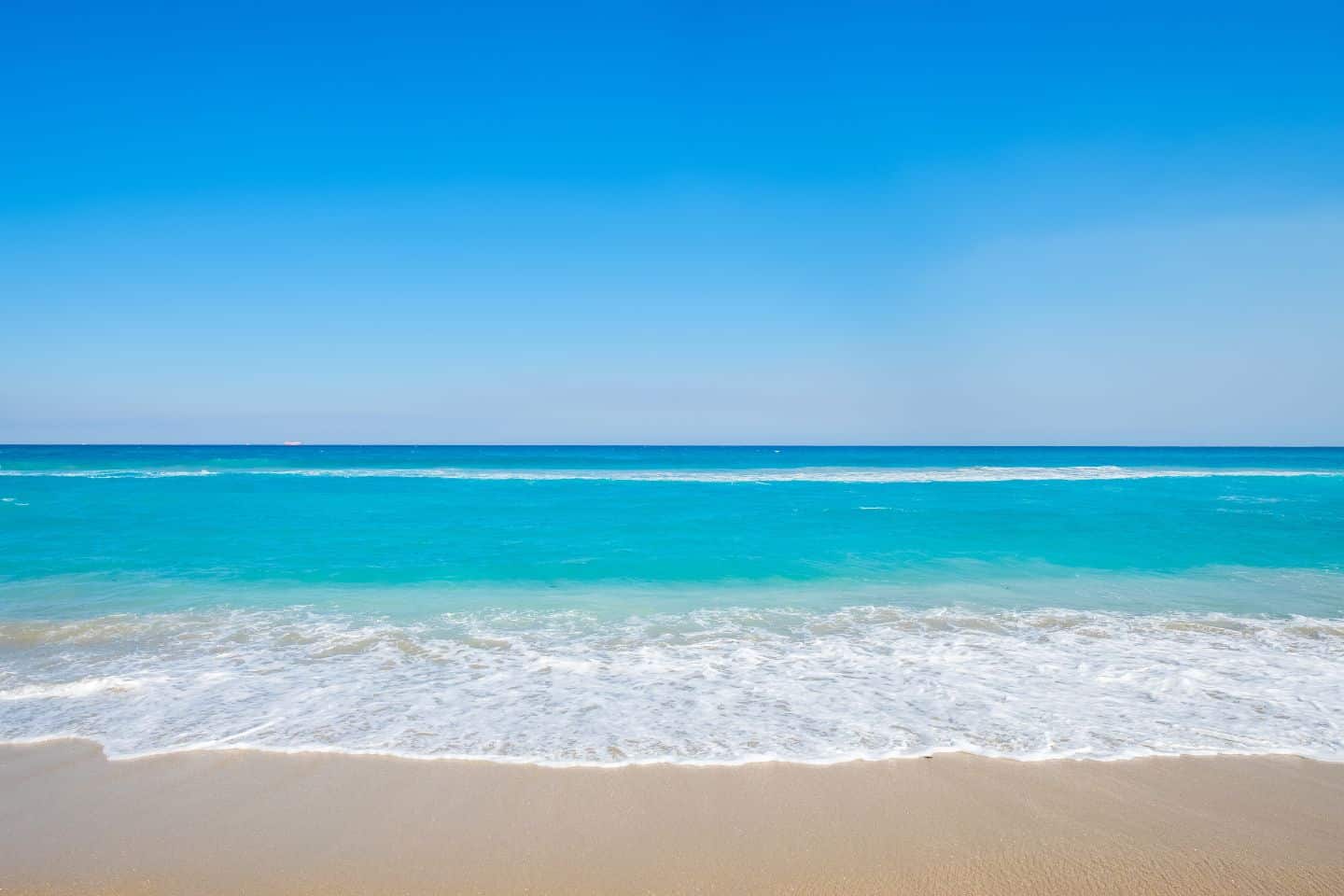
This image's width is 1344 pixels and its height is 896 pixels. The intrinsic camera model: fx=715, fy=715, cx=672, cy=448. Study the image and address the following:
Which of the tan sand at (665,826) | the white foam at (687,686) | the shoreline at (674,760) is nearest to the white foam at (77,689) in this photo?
the white foam at (687,686)

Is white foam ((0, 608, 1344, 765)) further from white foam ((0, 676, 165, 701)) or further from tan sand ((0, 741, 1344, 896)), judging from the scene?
tan sand ((0, 741, 1344, 896))

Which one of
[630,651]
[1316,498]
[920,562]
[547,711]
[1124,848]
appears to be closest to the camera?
[1124,848]

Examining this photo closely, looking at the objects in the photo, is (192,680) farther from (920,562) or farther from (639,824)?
(920,562)

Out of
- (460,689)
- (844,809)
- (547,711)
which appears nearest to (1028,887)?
(844,809)

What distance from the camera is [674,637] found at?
7.70m

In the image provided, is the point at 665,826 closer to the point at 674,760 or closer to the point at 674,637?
the point at 674,760

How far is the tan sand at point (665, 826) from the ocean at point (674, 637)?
29cm

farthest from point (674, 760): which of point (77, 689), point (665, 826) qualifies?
point (77, 689)

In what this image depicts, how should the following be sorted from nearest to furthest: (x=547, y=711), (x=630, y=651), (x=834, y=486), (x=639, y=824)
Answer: (x=639, y=824), (x=547, y=711), (x=630, y=651), (x=834, y=486)

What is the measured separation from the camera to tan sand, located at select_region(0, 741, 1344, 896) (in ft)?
10.8

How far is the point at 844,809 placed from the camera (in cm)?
392

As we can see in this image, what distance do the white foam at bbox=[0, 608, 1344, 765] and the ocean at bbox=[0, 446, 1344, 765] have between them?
3 cm

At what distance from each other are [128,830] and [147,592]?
7.37 metres

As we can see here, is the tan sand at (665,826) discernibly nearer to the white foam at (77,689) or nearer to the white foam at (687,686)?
the white foam at (687,686)
